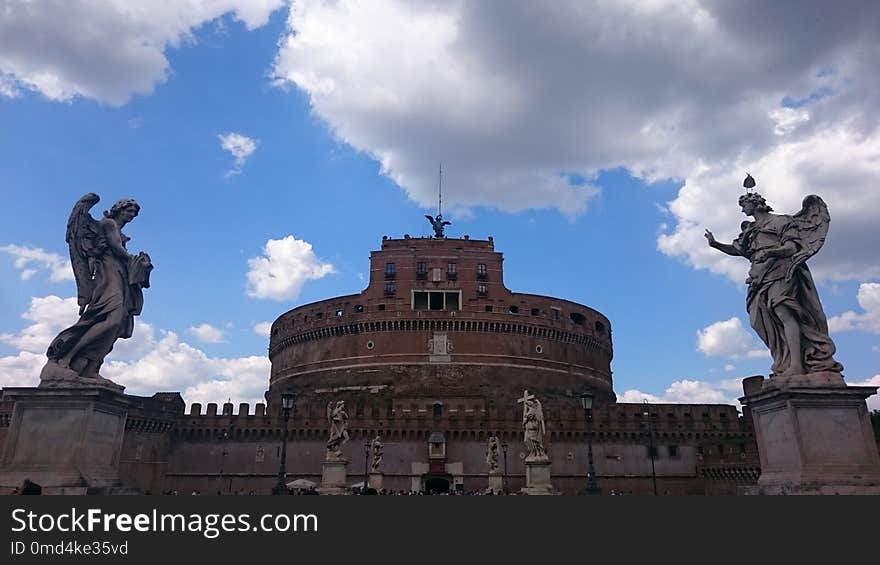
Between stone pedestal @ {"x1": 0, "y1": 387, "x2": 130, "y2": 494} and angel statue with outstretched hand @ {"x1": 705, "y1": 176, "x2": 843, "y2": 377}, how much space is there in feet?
34.2

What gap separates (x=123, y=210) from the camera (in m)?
10.2

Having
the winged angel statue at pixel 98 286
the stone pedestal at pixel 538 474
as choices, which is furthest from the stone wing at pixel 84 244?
the stone pedestal at pixel 538 474

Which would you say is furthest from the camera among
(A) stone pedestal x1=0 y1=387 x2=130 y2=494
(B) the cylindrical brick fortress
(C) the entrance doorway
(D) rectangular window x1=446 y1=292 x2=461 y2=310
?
(D) rectangular window x1=446 y1=292 x2=461 y2=310

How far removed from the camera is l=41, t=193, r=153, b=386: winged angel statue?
30.9 feet

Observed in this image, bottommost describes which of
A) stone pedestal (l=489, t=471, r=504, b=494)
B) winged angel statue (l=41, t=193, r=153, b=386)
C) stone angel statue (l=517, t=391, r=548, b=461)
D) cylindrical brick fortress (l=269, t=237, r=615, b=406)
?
stone pedestal (l=489, t=471, r=504, b=494)

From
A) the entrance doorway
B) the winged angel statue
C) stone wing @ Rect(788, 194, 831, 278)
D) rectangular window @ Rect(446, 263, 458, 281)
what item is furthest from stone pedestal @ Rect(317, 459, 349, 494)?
rectangular window @ Rect(446, 263, 458, 281)

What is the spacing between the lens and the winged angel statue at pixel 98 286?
941cm

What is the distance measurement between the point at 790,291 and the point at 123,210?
1103cm

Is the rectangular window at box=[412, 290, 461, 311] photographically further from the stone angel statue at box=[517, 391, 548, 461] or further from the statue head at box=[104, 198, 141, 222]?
the statue head at box=[104, 198, 141, 222]

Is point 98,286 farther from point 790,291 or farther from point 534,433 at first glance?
point 534,433

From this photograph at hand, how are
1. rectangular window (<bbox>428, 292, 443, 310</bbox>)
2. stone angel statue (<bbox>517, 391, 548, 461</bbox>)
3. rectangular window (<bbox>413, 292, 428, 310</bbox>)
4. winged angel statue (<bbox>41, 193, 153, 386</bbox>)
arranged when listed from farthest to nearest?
rectangular window (<bbox>428, 292, 443, 310</bbox>) < rectangular window (<bbox>413, 292, 428, 310</bbox>) < stone angel statue (<bbox>517, 391, 548, 461</bbox>) < winged angel statue (<bbox>41, 193, 153, 386</bbox>)

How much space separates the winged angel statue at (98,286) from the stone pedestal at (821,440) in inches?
404

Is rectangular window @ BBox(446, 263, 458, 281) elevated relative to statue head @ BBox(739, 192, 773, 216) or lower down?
elevated

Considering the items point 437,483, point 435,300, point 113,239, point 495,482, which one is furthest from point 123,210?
point 435,300
